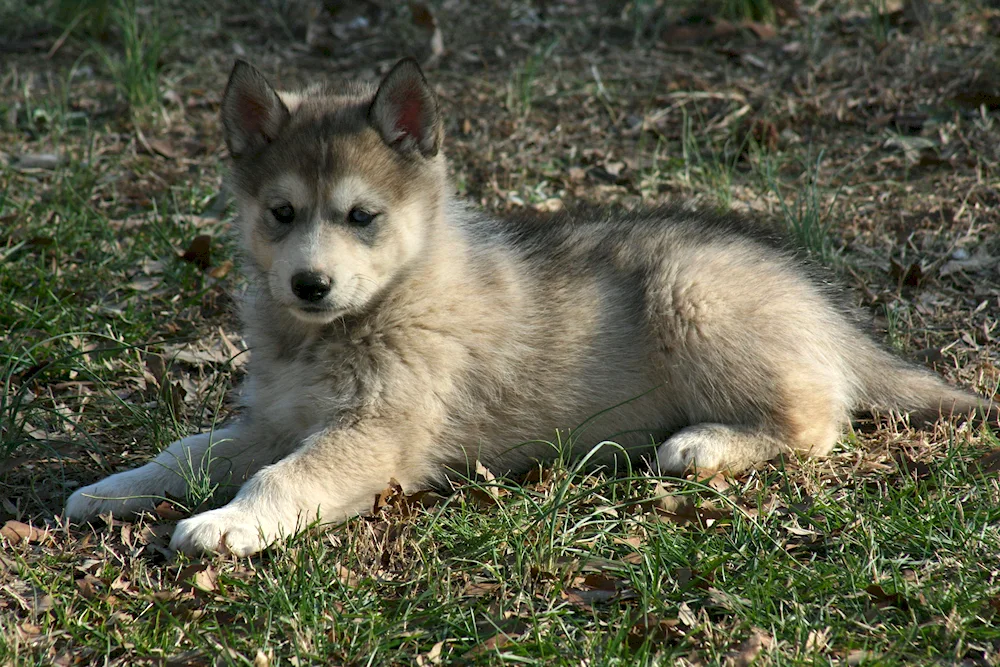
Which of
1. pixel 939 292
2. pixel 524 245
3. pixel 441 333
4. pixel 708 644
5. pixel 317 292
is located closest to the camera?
pixel 708 644

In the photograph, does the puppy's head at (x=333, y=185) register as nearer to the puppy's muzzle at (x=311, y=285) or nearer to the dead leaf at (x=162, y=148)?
the puppy's muzzle at (x=311, y=285)

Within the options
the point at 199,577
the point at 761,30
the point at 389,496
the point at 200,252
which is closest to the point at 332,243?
the point at 389,496

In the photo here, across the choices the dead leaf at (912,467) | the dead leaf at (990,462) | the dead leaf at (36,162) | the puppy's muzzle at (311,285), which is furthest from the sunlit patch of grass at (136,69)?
the dead leaf at (990,462)

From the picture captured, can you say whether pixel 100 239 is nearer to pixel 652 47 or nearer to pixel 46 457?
pixel 46 457

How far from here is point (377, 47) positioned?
283 inches

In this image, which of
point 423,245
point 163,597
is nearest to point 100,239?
point 423,245

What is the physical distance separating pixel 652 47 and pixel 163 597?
5.38m

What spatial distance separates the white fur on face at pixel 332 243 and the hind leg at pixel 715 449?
1112 millimetres

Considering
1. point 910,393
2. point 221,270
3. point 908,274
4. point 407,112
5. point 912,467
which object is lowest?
point 912,467

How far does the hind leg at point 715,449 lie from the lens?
3359 mm

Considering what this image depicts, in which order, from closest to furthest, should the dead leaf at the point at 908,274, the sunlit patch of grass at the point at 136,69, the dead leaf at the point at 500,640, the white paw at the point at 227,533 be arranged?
1. the dead leaf at the point at 500,640
2. the white paw at the point at 227,533
3. the dead leaf at the point at 908,274
4. the sunlit patch of grass at the point at 136,69

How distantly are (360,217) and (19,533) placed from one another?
1414 millimetres

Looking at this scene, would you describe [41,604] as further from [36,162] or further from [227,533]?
[36,162]

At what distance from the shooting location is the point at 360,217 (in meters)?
3.27
